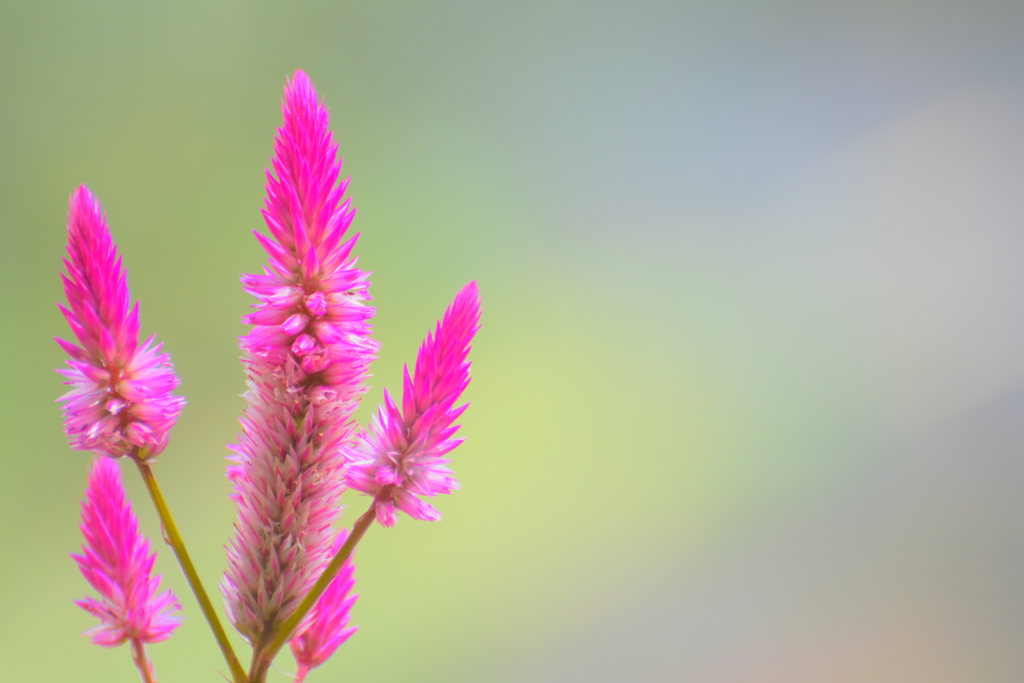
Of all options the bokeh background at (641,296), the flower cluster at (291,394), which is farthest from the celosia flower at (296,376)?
the bokeh background at (641,296)

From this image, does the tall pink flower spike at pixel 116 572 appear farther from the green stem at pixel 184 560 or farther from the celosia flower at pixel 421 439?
the celosia flower at pixel 421 439

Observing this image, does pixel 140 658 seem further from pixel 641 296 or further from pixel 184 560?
pixel 641 296

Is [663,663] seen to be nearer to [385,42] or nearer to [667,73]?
[667,73]

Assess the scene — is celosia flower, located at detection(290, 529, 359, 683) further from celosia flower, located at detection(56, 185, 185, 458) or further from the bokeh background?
the bokeh background

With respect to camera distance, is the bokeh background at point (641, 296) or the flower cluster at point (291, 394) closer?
the flower cluster at point (291, 394)

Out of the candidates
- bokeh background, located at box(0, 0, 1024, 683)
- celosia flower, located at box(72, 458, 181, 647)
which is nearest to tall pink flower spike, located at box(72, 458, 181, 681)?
celosia flower, located at box(72, 458, 181, 647)

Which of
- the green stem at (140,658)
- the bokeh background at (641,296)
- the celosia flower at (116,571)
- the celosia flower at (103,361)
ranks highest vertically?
the bokeh background at (641,296)

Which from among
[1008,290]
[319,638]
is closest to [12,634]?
[319,638]
